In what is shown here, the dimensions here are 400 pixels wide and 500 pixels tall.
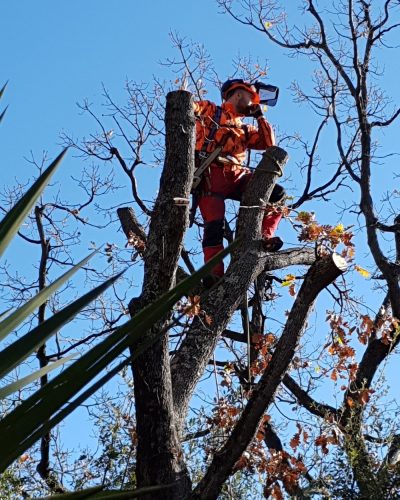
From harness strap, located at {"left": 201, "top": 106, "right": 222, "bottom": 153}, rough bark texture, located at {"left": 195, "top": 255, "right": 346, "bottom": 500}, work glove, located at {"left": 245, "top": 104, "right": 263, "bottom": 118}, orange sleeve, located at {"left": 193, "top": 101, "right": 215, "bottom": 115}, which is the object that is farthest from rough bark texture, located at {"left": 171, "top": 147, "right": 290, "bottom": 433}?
work glove, located at {"left": 245, "top": 104, "right": 263, "bottom": 118}

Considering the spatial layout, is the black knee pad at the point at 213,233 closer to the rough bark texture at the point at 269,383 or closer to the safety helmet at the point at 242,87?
the safety helmet at the point at 242,87

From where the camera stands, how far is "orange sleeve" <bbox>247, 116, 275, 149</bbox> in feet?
23.4

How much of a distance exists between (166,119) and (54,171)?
9.42ft

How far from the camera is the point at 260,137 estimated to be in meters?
7.14

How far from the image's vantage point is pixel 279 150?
5.98 metres

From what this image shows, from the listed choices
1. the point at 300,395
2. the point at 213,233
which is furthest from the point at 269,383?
the point at 300,395

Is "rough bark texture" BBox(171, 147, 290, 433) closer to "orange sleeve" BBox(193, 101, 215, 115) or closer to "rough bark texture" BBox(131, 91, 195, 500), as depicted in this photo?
"rough bark texture" BBox(131, 91, 195, 500)

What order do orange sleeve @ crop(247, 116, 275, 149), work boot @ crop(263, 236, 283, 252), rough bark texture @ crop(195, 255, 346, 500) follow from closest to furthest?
rough bark texture @ crop(195, 255, 346, 500), work boot @ crop(263, 236, 283, 252), orange sleeve @ crop(247, 116, 275, 149)

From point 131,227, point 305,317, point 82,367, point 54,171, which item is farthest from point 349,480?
point 82,367

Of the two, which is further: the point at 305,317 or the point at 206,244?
the point at 206,244

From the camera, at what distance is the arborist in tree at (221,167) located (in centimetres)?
628

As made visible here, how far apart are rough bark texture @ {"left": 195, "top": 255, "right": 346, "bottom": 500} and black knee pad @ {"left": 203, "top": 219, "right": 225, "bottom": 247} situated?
200 centimetres

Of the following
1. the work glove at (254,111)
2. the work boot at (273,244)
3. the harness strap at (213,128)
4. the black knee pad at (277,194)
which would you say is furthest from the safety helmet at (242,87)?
the work boot at (273,244)

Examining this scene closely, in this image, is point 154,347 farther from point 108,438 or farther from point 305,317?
point 108,438
